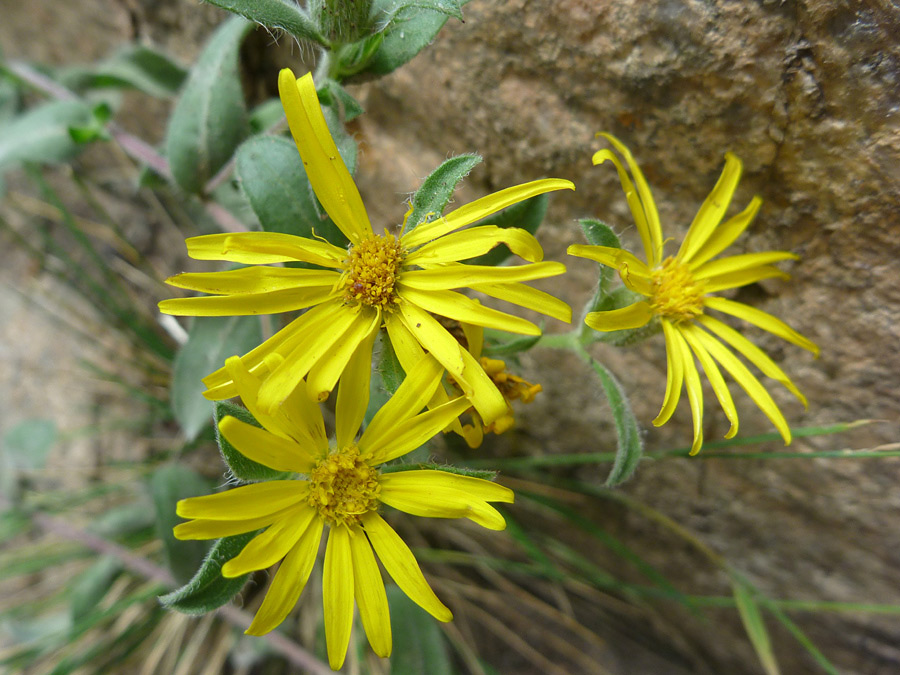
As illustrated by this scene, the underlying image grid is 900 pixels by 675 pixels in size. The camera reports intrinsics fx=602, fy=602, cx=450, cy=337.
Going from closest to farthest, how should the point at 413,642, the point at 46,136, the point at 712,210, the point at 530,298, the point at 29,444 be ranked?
the point at 530,298 → the point at 712,210 → the point at 413,642 → the point at 46,136 → the point at 29,444

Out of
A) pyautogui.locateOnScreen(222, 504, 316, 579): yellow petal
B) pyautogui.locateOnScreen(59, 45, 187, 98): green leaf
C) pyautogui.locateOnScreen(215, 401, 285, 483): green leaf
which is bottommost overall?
pyautogui.locateOnScreen(222, 504, 316, 579): yellow petal

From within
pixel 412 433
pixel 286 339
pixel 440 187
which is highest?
pixel 440 187

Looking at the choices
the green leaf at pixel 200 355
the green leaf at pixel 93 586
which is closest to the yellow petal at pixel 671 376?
the green leaf at pixel 200 355

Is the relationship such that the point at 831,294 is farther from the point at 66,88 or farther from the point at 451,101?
the point at 66,88

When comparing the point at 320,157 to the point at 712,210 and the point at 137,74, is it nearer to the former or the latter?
the point at 712,210

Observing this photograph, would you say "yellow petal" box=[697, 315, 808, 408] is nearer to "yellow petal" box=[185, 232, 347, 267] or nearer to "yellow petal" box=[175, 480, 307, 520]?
"yellow petal" box=[185, 232, 347, 267]

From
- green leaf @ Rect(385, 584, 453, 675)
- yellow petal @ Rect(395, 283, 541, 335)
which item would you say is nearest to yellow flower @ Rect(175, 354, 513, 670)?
yellow petal @ Rect(395, 283, 541, 335)

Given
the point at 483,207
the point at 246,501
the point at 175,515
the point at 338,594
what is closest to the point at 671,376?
the point at 483,207
